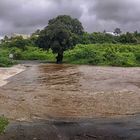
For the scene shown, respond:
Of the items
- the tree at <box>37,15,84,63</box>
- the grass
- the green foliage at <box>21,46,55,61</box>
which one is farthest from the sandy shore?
the green foliage at <box>21,46,55,61</box>

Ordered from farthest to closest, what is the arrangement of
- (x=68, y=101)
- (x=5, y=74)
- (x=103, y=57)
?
1. (x=103, y=57)
2. (x=5, y=74)
3. (x=68, y=101)

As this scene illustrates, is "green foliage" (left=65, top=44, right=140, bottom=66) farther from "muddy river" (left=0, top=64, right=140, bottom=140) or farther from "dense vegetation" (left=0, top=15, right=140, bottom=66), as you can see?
"muddy river" (left=0, top=64, right=140, bottom=140)

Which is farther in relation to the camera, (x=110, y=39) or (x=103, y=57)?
(x=110, y=39)

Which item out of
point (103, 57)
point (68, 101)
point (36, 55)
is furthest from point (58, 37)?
point (68, 101)

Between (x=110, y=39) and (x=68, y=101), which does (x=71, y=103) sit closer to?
(x=68, y=101)

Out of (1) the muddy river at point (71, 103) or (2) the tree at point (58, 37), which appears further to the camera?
(2) the tree at point (58, 37)

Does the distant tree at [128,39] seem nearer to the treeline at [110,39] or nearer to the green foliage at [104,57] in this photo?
the treeline at [110,39]

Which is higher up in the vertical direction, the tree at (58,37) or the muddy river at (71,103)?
the tree at (58,37)

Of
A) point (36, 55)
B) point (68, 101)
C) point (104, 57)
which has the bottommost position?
point (36, 55)

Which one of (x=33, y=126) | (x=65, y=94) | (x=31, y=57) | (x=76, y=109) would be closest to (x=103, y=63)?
(x=31, y=57)

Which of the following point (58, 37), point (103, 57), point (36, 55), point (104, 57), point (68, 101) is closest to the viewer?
point (68, 101)

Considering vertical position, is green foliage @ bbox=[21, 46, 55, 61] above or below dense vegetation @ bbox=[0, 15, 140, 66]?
below

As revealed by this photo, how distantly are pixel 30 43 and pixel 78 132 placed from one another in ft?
228

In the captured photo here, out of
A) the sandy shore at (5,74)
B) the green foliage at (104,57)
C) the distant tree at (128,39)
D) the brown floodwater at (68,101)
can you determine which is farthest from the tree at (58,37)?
the brown floodwater at (68,101)
